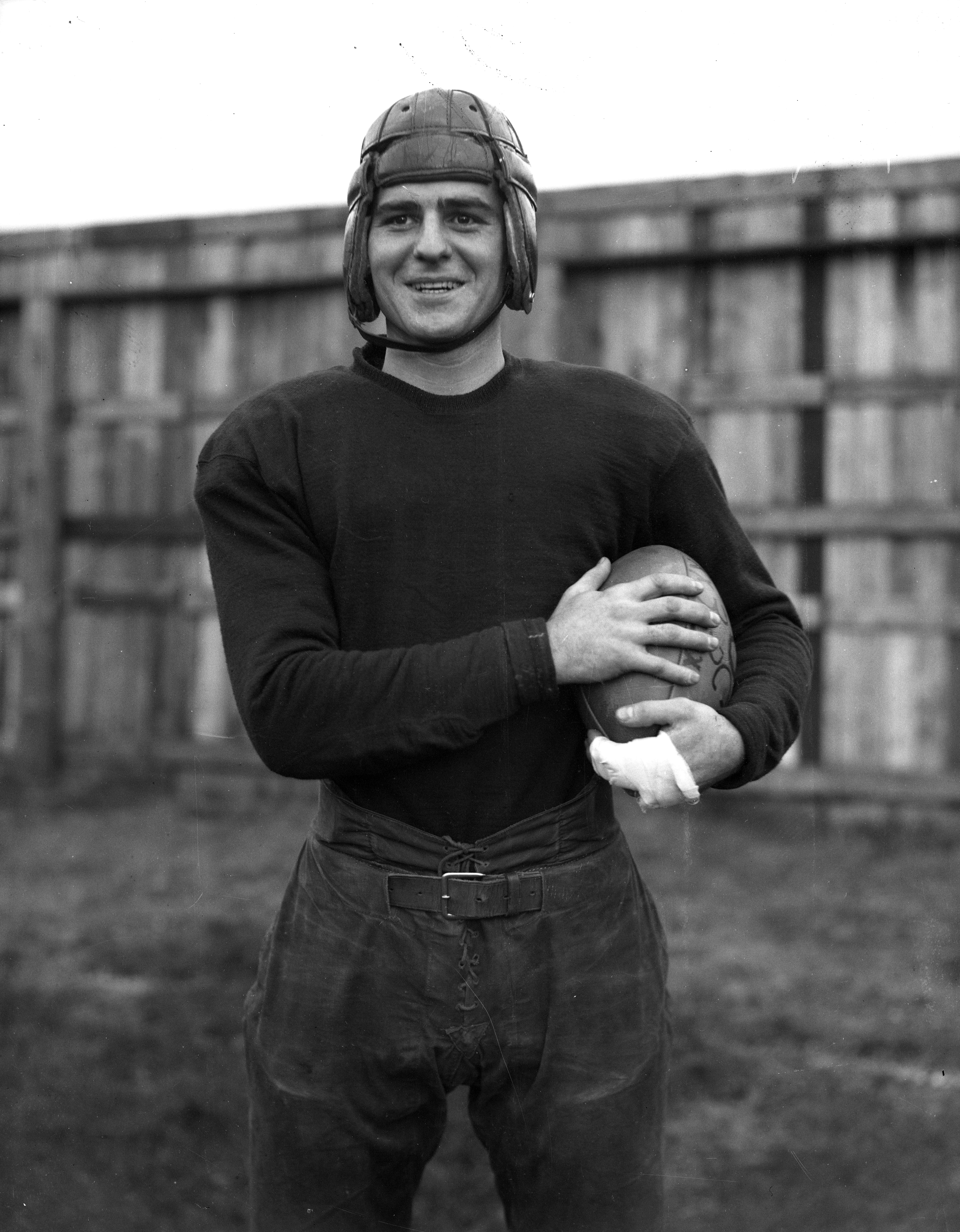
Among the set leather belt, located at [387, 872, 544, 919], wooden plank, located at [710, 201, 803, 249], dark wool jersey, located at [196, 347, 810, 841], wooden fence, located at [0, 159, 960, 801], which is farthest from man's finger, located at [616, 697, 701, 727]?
wooden plank, located at [710, 201, 803, 249]

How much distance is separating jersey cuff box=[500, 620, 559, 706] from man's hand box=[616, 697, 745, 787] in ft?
0.44

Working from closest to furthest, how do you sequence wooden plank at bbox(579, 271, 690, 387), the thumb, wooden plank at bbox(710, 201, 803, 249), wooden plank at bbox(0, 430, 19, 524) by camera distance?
the thumb < wooden plank at bbox(710, 201, 803, 249) < wooden plank at bbox(579, 271, 690, 387) < wooden plank at bbox(0, 430, 19, 524)

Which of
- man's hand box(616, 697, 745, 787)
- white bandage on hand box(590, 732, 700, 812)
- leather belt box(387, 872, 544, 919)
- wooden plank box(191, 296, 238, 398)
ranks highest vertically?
wooden plank box(191, 296, 238, 398)

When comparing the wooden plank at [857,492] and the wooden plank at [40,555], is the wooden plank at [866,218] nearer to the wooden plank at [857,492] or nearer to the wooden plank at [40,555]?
the wooden plank at [857,492]

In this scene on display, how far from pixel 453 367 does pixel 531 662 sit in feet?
1.92

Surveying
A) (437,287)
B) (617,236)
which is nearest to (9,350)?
(617,236)

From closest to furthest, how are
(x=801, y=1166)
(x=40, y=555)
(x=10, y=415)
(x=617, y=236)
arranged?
(x=801, y=1166), (x=617, y=236), (x=40, y=555), (x=10, y=415)

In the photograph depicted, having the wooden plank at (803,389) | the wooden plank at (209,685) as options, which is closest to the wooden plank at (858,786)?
the wooden plank at (803,389)

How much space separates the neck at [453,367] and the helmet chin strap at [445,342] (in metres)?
0.01

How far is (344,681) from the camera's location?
2363mm

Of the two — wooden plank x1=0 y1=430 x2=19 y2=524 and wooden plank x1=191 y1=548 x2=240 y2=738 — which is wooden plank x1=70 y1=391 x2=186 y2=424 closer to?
wooden plank x1=0 y1=430 x2=19 y2=524

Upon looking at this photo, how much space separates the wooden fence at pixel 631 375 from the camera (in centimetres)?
611

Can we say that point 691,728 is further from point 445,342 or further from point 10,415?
point 10,415

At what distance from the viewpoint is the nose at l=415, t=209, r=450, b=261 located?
246cm
